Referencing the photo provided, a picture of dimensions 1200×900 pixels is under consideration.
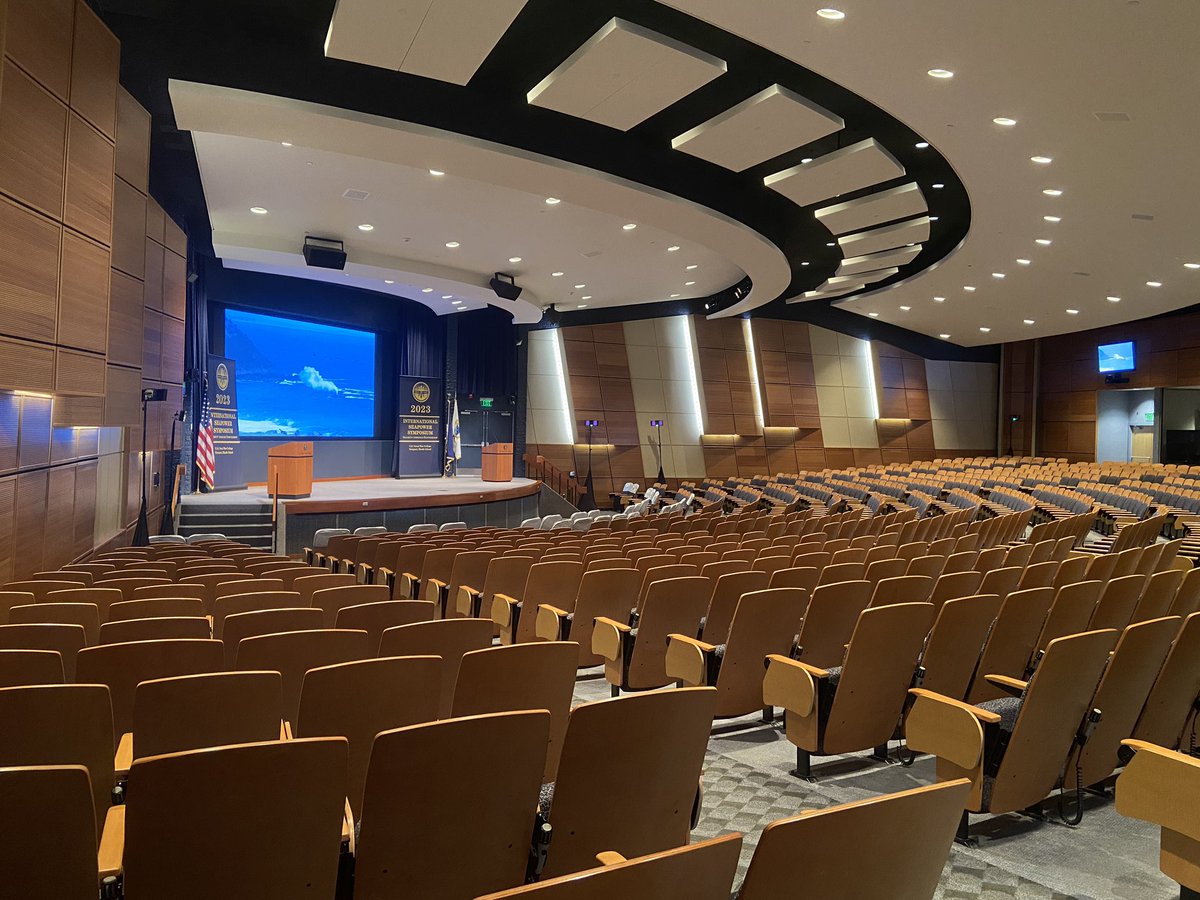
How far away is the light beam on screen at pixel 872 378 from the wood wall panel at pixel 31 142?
23837mm

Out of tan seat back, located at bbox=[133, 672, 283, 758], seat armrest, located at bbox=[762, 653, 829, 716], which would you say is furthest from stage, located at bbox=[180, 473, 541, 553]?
tan seat back, located at bbox=[133, 672, 283, 758]

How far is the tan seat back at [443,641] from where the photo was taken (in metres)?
3.12

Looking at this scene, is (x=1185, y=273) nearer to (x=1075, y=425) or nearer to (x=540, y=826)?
(x=1075, y=425)

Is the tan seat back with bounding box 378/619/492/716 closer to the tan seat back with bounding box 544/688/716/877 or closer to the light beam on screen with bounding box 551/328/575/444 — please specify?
the tan seat back with bounding box 544/688/716/877

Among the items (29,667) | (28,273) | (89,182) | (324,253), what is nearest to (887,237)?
(324,253)

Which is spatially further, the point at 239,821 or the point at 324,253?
the point at 324,253

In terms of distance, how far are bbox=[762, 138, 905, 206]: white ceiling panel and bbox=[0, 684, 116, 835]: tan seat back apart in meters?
9.58

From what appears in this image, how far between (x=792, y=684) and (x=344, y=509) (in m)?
10.3

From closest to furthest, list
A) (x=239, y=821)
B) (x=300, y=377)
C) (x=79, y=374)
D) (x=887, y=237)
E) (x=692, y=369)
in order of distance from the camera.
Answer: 1. (x=239, y=821)
2. (x=79, y=374)
3. (x=887, y=237)
4. (x=300, y=377)
5. (x=692, y=369)

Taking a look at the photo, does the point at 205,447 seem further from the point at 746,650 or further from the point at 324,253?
the point at 746,650

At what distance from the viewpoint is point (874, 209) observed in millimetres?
12164

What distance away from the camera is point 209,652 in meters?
2.88

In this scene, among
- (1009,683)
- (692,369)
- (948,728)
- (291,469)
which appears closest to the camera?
(948,728)

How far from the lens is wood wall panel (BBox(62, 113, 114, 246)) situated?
21.4 ft
